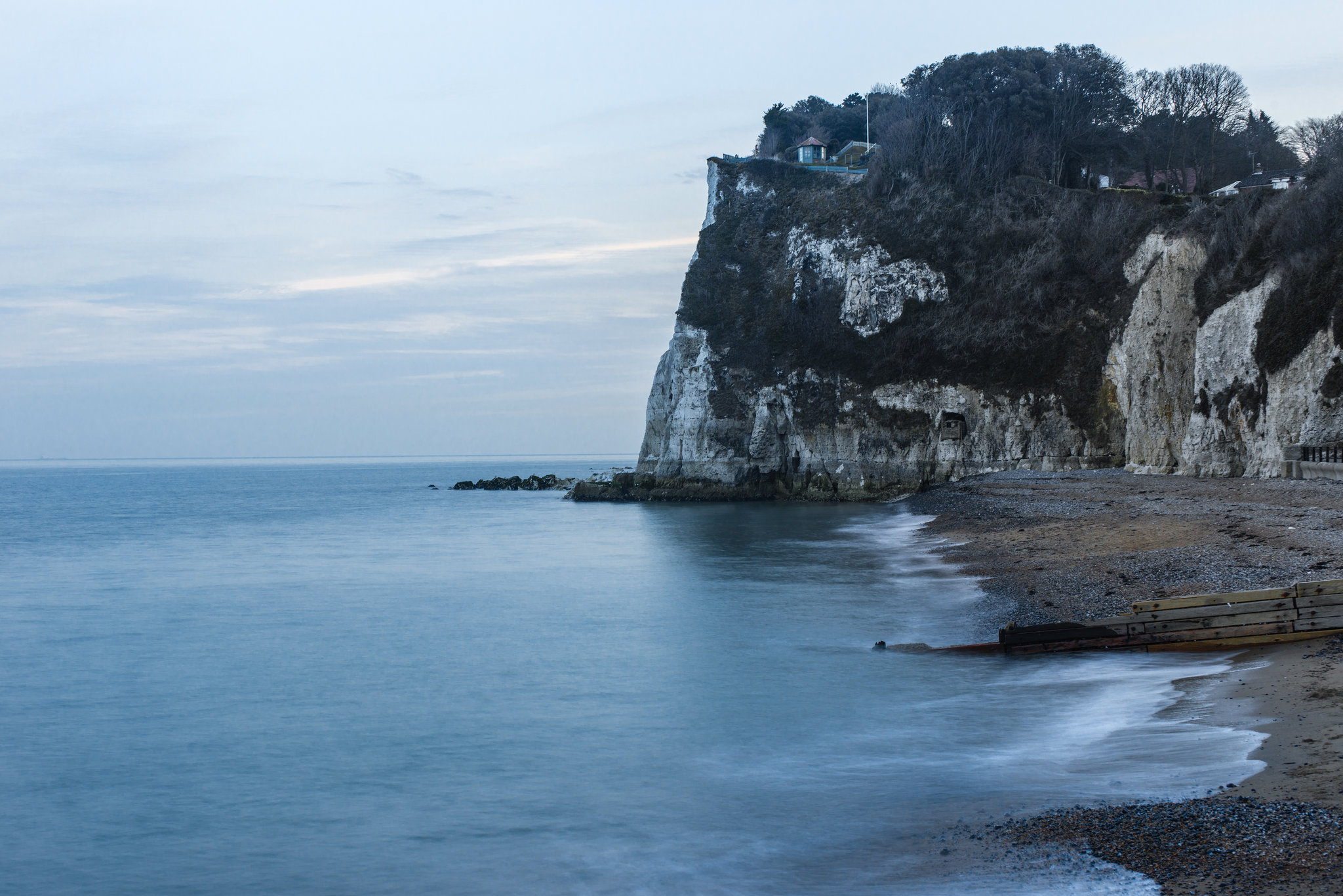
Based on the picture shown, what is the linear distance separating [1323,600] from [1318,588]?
154mm

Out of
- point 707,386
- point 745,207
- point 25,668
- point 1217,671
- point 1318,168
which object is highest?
point 745,207

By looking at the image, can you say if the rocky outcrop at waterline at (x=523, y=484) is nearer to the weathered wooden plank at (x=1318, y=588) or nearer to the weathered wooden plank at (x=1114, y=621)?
the weathered wooden plank at (x=1114, y=621)

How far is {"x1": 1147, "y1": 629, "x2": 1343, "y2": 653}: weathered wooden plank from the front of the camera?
38.3 ft

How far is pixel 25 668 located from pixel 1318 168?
4650 centimetres

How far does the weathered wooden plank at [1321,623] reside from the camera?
11.6m

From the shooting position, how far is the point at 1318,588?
11.6 m

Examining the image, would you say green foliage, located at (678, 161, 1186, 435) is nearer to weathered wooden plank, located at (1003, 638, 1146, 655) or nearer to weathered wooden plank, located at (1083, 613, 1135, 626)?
weathered wooden plank, located at (1083, 613, 1135, 626)

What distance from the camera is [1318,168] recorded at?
128ft

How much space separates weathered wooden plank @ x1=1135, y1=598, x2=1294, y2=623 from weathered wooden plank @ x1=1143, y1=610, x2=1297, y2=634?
27 mm

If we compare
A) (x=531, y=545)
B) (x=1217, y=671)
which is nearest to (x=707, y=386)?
(x=531, y=545)

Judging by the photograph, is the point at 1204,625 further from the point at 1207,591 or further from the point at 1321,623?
the point at 1207,591

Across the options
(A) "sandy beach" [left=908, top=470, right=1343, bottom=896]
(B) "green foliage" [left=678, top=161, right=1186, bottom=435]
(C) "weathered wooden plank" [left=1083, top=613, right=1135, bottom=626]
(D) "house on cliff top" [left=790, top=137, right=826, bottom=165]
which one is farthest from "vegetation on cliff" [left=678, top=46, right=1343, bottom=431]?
(C) "weathered wooden plank" [left=1083, top=613, right=1135, bottom=626]

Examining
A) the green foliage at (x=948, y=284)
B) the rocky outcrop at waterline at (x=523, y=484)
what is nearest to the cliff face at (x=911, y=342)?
the green foliage at (x=948, y=284)

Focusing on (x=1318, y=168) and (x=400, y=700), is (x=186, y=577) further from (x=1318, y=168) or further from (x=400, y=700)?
(x=1318, y=168)
